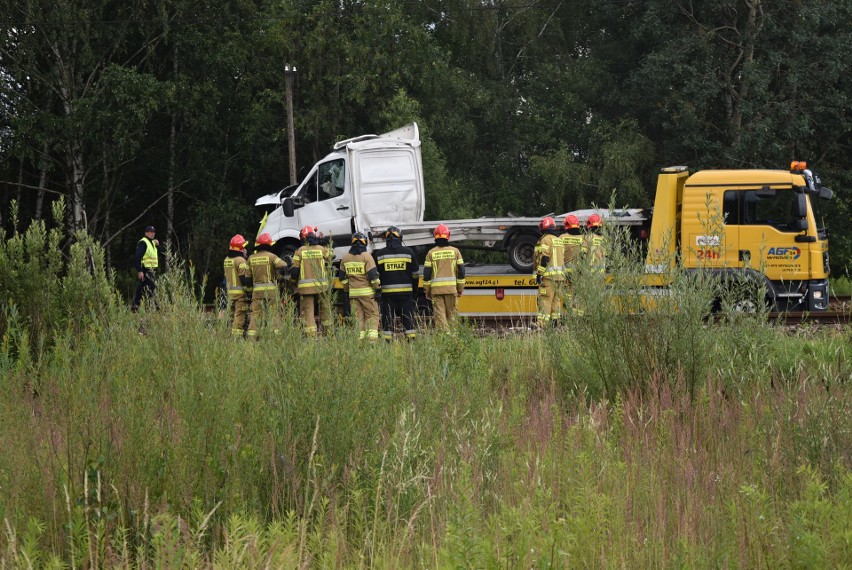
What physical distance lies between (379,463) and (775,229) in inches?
417

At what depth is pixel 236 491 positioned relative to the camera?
4422mm

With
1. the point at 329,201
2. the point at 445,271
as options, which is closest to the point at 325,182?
the point at 329,201

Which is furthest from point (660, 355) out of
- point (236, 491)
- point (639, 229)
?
point (639, 229)

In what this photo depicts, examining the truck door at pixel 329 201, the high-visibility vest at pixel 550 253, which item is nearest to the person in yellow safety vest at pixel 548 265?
the high-visibility vest at pixel 550 253

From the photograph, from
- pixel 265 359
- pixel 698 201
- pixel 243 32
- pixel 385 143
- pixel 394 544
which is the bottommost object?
pixel 394 544

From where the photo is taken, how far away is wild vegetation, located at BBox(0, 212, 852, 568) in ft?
12.2

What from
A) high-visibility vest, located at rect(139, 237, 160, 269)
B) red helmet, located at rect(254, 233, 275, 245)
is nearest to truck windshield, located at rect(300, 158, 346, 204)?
high-visibility vest, located at rect(139, 237, 160, 269)

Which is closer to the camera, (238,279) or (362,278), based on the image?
(362,278)

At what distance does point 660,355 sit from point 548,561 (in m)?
3.68

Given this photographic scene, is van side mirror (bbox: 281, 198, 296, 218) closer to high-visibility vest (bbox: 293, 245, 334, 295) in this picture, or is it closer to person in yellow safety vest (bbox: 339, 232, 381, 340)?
high-visibility vest (bbox: 293, 245, 334, 295)

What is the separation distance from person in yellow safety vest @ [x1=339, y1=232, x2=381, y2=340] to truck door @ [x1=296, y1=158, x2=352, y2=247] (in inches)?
179

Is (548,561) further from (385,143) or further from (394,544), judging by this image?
(385,143)

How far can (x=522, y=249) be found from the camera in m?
16.2

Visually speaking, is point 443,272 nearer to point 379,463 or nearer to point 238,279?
point 238,279
